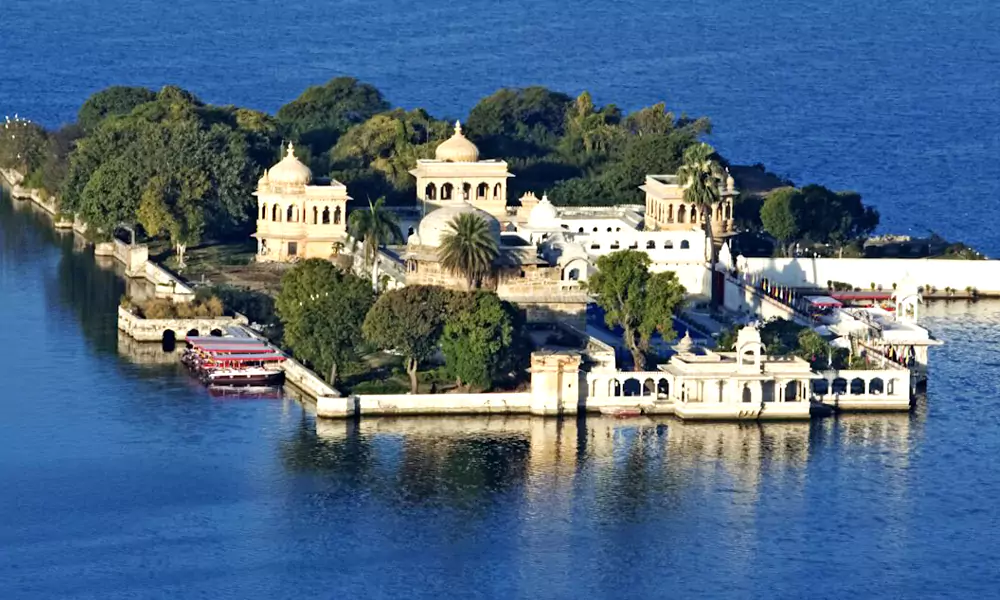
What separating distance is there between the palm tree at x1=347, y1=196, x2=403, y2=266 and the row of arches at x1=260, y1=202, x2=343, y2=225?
35.6 feet

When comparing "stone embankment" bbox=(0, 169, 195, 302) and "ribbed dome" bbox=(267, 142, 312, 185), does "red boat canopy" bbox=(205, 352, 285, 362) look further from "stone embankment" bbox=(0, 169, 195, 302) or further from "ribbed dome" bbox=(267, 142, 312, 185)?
"ribbed dome" bbox=(267, 142, 312, 185)

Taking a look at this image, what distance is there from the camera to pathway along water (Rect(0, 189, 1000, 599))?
369 ft

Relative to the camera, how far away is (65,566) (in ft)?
371

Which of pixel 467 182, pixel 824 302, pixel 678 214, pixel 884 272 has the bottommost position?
pixel 824 302

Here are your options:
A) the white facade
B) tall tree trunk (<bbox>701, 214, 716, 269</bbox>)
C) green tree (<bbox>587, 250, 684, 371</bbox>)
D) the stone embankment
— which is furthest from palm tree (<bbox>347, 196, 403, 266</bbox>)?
green tree (<bbox>587, 250, 684, 371</bbox>)

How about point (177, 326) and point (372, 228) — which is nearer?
point (177, 326)

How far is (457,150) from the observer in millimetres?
179625

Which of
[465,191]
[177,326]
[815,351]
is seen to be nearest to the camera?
[815,351]

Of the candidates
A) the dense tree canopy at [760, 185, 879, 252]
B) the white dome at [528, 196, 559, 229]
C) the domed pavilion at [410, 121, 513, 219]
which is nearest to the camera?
the white dome at [528, 196, 559, 229]

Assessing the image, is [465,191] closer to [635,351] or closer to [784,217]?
[784,217]

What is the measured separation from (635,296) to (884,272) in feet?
92.4

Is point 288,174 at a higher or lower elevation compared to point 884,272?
higher

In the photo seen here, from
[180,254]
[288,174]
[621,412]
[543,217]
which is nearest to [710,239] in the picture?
[543,217]

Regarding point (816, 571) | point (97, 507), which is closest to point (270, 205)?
point (97, 507)
